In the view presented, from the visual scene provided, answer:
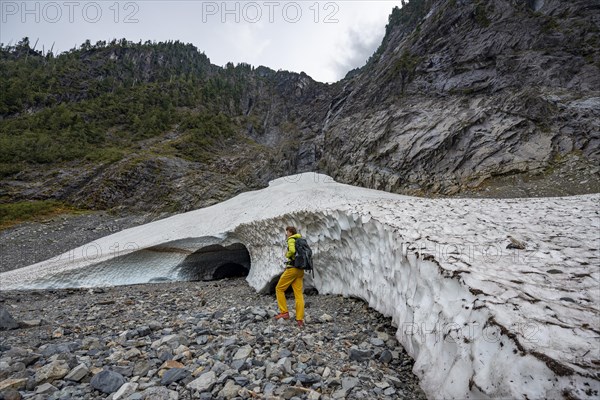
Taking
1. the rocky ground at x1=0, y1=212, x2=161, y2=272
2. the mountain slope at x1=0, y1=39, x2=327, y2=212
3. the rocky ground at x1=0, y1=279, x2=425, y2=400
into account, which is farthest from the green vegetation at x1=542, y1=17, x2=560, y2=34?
the rocky ground at x1=0, y1=212, x2=161, y2=272

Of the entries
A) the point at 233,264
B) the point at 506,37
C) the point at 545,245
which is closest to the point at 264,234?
the point at 233,264

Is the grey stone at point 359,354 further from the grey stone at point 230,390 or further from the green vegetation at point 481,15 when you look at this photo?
the green vegetation at point 481,15

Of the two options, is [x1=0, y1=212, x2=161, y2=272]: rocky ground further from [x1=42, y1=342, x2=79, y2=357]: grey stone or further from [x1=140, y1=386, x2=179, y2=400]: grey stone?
[x1=140, y1=386, x2=179, y2=400]: grey stone

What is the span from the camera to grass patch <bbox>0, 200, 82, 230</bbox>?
110 feet

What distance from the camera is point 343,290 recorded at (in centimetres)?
911

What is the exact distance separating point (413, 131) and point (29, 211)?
45.7 metres

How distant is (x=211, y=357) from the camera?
4910 millimetres

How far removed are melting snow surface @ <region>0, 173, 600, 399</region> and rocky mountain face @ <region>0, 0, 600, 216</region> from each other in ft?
61.3

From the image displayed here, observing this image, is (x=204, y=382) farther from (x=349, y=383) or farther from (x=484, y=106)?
(x=484, y=106)

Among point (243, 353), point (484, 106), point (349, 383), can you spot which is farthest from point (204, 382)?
point (484, 106)

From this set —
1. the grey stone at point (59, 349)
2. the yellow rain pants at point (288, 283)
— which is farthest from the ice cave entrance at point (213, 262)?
the grey stone at point (59, 349)

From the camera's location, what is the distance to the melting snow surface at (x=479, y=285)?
2609mm

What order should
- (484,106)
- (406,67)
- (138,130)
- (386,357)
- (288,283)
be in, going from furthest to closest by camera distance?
(138,130)
(406,67)
(484,106)
(288,283)
(386,357)

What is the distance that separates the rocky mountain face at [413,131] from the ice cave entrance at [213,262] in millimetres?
17701
